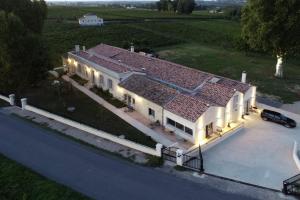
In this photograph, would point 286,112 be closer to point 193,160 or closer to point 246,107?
point 246,107

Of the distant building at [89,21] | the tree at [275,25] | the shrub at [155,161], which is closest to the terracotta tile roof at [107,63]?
the shrub at [155,161]

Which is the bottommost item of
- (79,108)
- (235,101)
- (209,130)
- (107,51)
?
(79,108)

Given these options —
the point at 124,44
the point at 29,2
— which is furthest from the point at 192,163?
the point at 124,44

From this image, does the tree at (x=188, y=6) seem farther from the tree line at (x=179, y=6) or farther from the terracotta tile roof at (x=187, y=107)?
the terracotta tile roof at (x=187, y=107)

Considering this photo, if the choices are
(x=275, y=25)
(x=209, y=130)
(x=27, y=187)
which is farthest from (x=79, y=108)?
(x=275, y=25)

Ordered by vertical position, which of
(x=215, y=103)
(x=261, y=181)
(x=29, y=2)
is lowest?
(x=261, y=181)

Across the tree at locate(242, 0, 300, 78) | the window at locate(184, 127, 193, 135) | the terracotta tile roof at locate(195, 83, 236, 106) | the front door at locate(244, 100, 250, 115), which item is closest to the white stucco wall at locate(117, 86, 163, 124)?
the window at locate(184, 127, 193, 135)

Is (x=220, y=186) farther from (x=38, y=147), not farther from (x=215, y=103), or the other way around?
(x=38, y=147)
